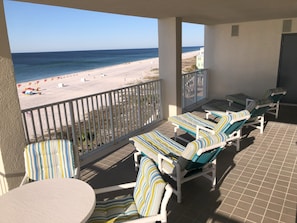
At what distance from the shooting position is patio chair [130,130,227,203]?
243 cm

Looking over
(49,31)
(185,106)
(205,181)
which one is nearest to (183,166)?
(205,181)

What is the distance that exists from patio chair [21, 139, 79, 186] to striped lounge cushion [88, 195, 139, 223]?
20.9 inches

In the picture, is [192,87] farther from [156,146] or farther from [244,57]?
[156,146]

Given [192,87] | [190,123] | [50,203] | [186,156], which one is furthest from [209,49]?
[50,203]

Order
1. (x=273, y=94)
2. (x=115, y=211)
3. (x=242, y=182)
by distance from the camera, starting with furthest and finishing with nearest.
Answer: (x=273, y=94)
(x=242, y=182)
(x=115, y=211)

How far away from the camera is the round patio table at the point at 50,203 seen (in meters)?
1.46

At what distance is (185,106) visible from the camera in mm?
6891

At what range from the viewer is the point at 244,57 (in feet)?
24.1

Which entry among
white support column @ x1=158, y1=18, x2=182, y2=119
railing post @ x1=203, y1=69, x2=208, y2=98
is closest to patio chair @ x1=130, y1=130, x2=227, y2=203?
white support column @ x1=158, y1=18, x2=182, y2=119

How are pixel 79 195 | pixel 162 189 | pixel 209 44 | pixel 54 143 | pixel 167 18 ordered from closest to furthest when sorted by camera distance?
pixel 162 189 < pixel 79 195 < pixel 54 143 < pixel 167 18 < pixel 209 44

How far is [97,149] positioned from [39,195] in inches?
94.9

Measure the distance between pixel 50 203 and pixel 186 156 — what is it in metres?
1.42

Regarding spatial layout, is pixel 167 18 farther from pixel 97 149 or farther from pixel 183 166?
pixel 183 166

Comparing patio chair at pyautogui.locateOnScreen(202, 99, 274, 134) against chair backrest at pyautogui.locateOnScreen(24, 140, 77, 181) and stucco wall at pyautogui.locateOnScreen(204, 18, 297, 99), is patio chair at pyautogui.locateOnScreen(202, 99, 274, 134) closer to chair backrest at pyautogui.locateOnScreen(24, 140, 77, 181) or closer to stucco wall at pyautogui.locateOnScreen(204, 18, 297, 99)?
stucco wall at pyautogui.locateOnScreen(204, 18, 297, 99)
